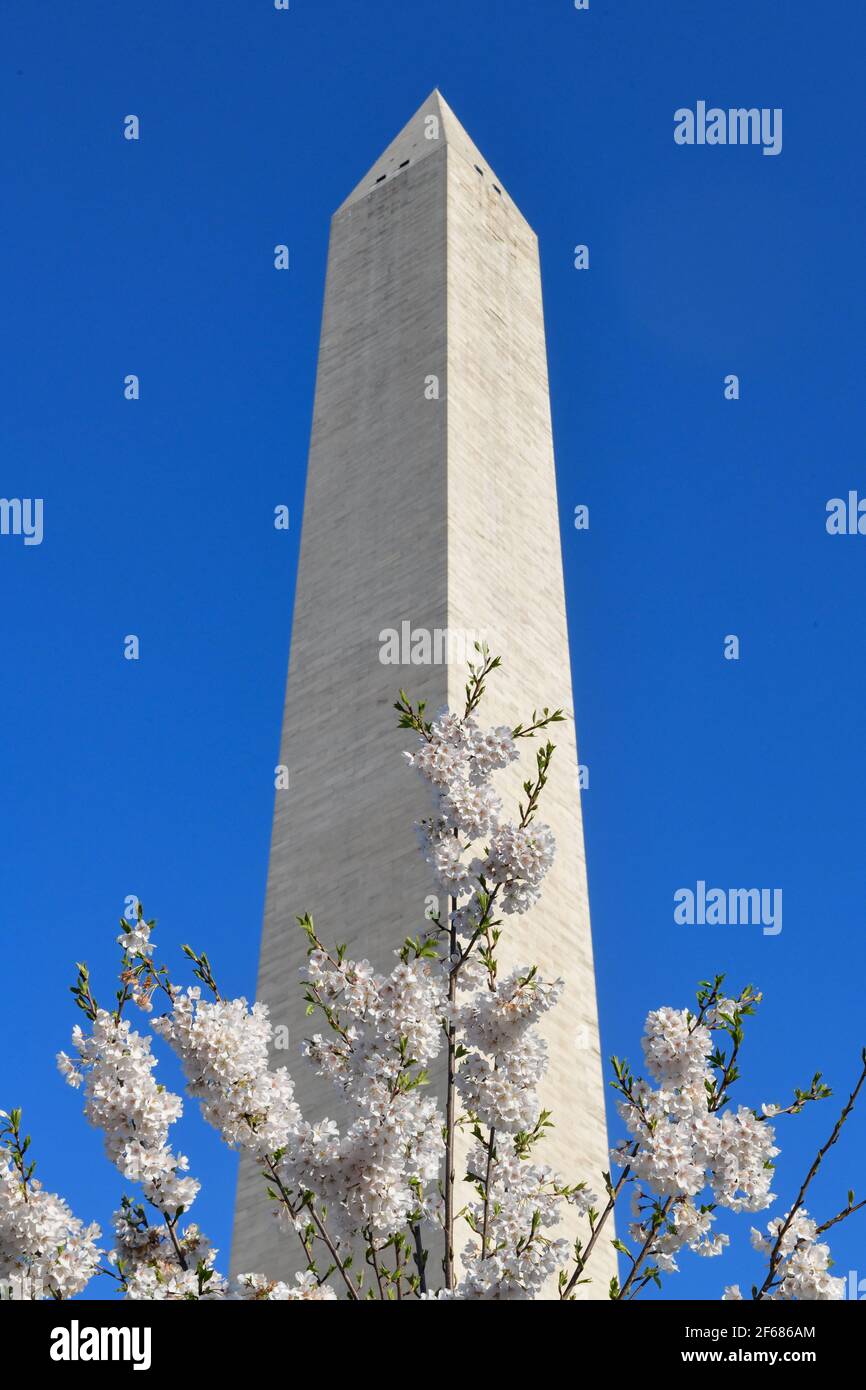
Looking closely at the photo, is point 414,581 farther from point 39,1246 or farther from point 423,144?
point 39,1246

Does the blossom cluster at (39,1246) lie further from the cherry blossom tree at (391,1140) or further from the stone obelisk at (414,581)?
the stone obelisk at (414,581)

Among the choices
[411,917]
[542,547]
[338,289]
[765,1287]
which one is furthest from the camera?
[338,289]

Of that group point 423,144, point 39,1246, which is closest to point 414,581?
point 423,144

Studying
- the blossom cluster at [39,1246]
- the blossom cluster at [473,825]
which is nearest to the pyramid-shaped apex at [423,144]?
the blossom cluster at [473,825]

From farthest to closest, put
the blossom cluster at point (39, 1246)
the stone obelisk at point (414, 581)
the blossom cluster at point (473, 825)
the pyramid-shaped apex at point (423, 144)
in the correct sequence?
the pyramid-shaped apex at point (423, 144) < the stone obelisk at point (414, 581) < the blossom cluster at point (473, 825) < the blossom cluster at point (39, 1246)

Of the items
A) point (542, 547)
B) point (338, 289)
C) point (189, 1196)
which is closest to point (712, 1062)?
point (189, 1196)
